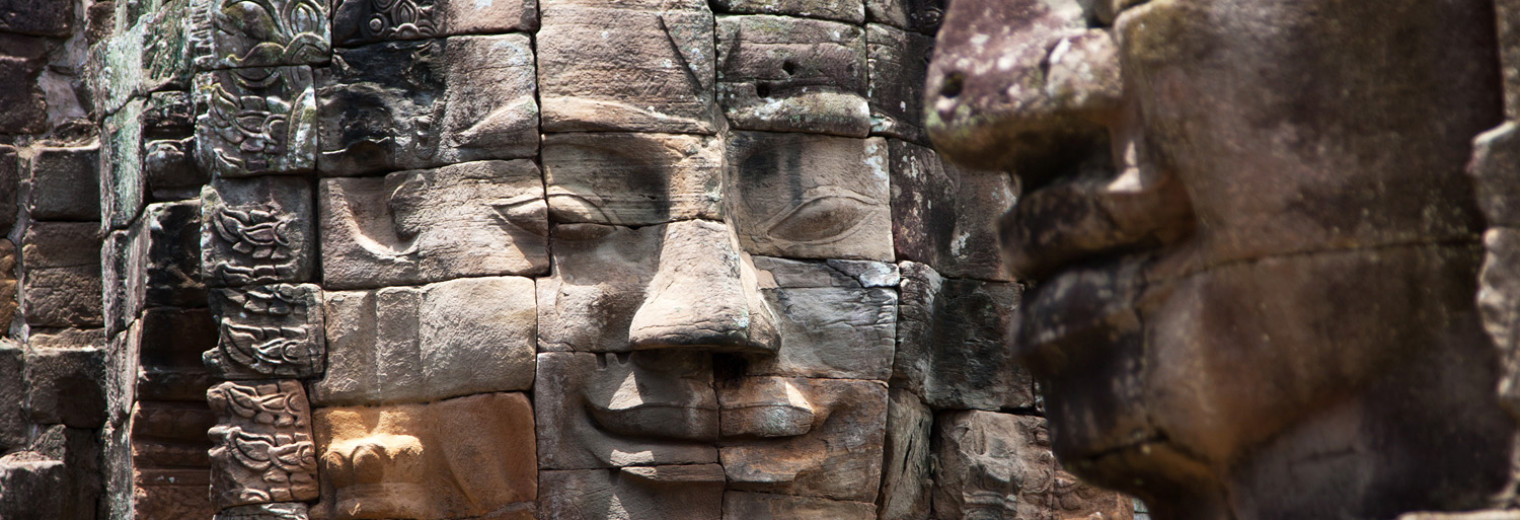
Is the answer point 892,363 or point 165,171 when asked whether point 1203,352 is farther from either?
point 165,171

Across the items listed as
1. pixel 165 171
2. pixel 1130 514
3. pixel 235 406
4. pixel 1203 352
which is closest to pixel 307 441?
pixel 235 406

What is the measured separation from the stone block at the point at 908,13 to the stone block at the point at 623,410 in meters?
1.52

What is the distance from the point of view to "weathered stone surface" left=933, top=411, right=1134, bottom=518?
679 centimetres

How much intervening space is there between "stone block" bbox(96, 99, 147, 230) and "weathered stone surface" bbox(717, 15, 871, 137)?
7.57 ft

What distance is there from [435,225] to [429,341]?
417 mm

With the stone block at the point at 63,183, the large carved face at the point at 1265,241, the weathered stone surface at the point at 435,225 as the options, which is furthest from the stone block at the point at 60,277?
the large carved face at the point at 1265,241

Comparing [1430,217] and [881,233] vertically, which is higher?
[881,233]

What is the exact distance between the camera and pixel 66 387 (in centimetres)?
759

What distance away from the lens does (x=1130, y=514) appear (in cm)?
718

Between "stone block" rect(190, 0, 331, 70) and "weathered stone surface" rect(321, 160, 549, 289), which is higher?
"stone block" rect(190, 0, 331, 70)

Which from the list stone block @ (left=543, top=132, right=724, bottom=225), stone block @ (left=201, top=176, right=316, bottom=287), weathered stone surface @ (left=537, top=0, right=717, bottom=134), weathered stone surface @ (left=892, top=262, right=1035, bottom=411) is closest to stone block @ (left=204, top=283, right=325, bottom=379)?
stone block @ (left=201, top=176, right=316, bottom=287)

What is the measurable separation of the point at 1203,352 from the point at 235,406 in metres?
4.61

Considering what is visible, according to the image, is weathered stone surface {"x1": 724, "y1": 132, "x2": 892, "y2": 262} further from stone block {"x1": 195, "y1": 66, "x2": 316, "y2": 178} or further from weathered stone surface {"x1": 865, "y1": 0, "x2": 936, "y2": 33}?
stone block {"x1": 195, "y1": 66, "x2": 316, "y2": 178}

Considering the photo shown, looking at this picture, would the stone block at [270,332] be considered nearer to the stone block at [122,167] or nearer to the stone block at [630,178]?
the stone block at [122,167]
